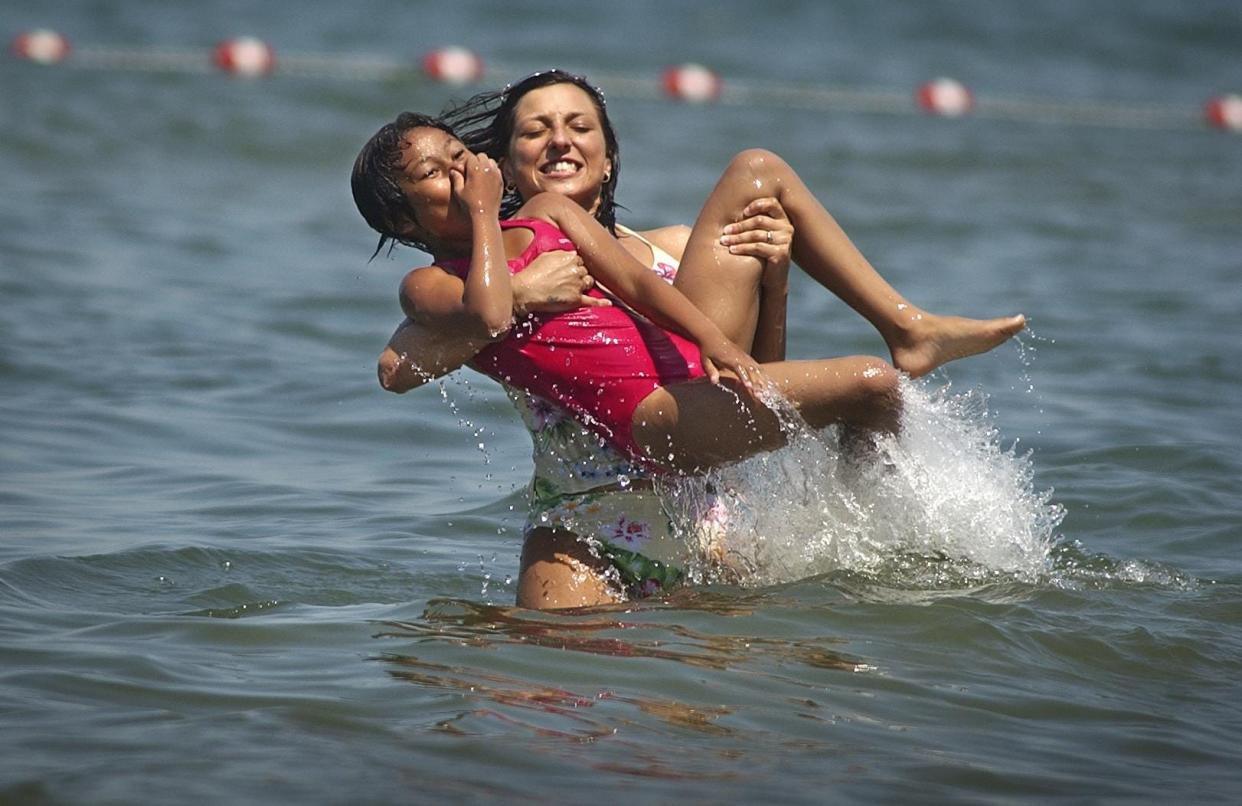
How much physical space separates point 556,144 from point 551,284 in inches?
23.2

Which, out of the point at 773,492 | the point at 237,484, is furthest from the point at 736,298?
the point at 237,484

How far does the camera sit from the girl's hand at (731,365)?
4559mm

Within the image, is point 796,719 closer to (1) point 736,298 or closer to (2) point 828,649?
(2) point 828,649

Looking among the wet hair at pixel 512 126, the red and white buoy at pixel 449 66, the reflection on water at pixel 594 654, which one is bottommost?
the reflection on water at pixel 594 654

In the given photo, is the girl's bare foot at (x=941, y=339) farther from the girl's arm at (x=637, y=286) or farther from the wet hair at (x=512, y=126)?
the wet hair at (x=512, y=126)

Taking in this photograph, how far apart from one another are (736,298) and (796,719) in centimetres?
125

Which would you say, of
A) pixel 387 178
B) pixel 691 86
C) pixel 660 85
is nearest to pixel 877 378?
pixel 387 178

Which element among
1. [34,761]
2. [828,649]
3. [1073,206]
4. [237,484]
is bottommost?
[34,761]

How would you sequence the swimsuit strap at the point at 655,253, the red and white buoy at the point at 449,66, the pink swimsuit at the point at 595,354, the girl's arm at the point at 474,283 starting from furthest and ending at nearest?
the red and white buoy at the point at 449,66 → the swimsuit strap at the point at 655,253 → the pink swimsuit at the point at 595,354 → the girl's arm at the point at 474,283

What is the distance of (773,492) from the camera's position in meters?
5.26

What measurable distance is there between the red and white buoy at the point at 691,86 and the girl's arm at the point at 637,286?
14721 millimetres

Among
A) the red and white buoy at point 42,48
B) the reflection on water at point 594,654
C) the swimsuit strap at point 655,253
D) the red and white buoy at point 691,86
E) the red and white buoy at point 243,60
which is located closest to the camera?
the reflection on water at point 594,654

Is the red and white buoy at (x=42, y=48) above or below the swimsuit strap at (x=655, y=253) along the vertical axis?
above

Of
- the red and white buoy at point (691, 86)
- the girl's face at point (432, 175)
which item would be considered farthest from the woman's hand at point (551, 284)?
the red and white buoy at point (691, 86)
